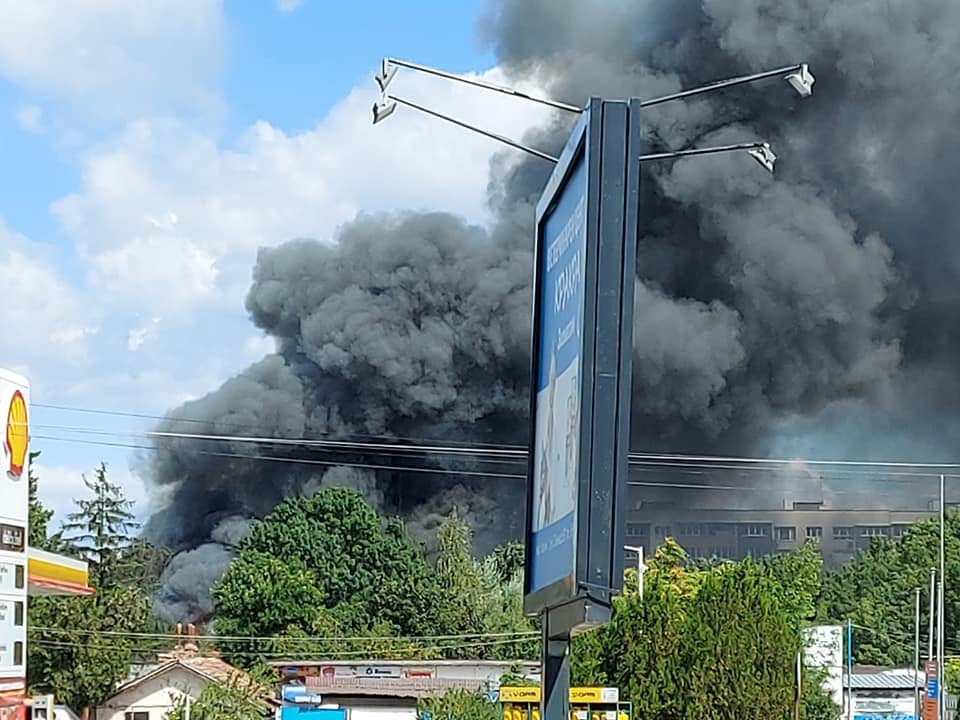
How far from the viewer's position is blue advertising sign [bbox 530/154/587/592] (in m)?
6.70

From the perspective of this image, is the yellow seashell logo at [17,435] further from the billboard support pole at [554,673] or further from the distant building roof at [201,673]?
the distant building roof at [201,673]

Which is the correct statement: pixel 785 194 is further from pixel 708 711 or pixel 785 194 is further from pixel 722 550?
pixel 708 711

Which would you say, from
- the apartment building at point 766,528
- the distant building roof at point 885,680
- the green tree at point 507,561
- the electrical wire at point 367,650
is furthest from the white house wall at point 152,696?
the apartment building at point 766,528

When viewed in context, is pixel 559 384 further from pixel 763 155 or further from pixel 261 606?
pixel 261 606

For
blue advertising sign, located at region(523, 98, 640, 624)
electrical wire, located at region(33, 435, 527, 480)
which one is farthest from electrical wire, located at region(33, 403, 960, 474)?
blue advertising sign, located at region(523, 98, 640, 624)

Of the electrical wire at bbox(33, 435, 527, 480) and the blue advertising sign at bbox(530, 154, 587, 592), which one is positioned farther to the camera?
the electrical wire at bbox(33, 435, 527, 480)

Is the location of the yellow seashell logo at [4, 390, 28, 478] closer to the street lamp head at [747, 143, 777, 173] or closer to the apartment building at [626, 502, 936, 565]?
the street lamp head at [747, 143, 777, 173]

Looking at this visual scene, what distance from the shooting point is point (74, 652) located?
4609 cm

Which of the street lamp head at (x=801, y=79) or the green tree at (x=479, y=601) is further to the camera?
the green tree at (x=479, y=601)

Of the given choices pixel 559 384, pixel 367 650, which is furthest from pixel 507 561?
pixel 559 384

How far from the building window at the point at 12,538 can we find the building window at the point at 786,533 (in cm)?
8364

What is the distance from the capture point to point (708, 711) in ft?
99.3

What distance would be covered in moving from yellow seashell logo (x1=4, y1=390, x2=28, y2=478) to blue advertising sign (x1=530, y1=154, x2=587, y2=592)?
13.9 ft

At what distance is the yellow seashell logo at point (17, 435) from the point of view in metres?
11.0
